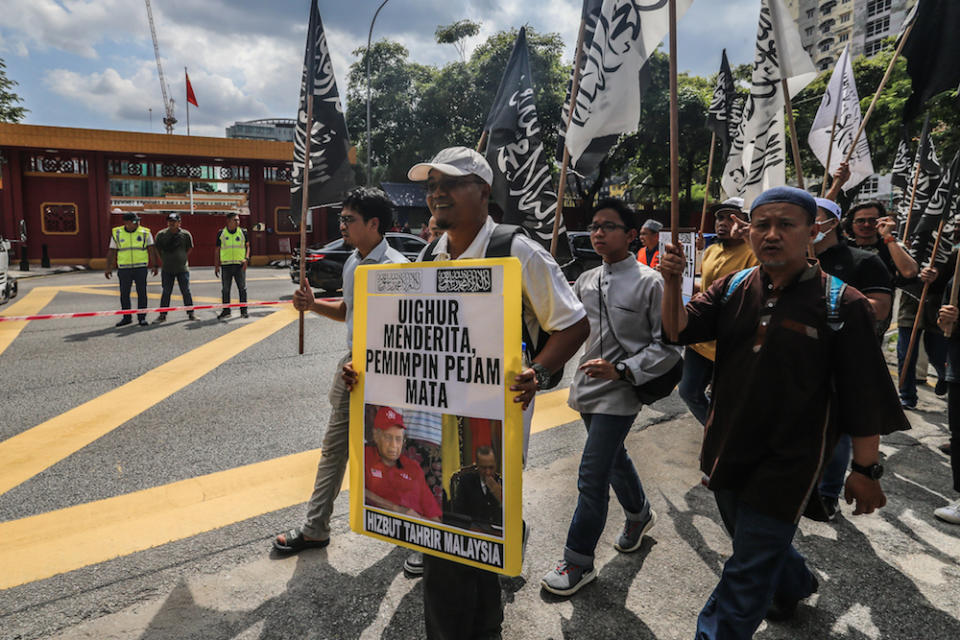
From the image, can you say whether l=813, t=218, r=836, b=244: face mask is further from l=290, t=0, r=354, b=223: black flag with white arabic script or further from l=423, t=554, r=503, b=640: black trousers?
l=290, t=0, r=354, b=223: black flag with white arabic script

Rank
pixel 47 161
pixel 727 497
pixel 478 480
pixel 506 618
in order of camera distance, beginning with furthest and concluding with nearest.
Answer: pixel 47 161 → pixel 506 618 → pixel 727 497 → pixel 478 480

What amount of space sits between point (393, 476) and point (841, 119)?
227 inches

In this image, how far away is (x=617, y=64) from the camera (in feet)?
10.1

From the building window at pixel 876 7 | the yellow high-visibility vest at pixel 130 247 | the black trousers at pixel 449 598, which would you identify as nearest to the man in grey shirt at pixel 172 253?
the yellow high-visibility vest at pixel 130 247

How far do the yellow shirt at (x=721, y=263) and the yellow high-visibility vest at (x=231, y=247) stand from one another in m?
8.68

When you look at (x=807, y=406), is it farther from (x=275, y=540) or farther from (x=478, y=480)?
(x=275, y=540)

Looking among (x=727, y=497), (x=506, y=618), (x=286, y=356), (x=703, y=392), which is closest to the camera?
(x=727, y=497)

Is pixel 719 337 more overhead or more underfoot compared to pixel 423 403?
more overhead

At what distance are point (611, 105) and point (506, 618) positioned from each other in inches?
98.7

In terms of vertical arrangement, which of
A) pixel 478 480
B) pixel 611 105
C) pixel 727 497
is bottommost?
pixel 727 497

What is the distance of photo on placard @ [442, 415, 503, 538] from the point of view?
6.14 feet

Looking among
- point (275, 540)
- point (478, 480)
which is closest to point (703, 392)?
point (478, 480)

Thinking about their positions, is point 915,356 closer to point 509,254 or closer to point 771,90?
point 771,90

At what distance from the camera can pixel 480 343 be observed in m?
1.91
